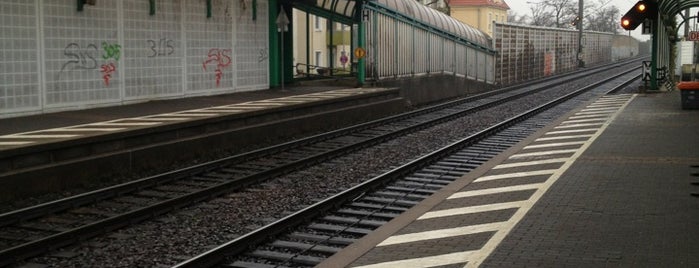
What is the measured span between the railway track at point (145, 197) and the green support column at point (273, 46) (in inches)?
297

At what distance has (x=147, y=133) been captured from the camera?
47.2 feet

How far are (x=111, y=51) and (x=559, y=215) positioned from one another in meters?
12.6

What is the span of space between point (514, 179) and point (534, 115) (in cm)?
1373

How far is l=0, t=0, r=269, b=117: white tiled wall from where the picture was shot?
16.3m

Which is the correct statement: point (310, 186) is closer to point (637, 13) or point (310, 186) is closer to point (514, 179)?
point (514, 179)

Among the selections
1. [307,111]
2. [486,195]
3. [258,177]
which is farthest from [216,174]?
[307,111]

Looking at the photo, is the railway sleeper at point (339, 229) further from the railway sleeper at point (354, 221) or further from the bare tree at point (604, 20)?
the bare tree at point (604, 20)

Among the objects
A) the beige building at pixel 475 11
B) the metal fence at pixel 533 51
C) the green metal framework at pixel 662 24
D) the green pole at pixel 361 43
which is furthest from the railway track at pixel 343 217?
the beige building at pixel 475 11

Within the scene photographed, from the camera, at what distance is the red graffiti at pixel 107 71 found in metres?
18.7

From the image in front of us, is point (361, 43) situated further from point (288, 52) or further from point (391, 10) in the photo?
point (391, 10)

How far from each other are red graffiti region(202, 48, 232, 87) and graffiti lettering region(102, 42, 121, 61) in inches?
142

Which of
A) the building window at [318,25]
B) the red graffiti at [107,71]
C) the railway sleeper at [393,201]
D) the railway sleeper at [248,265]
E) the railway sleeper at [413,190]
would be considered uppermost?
the building window at [318,25]

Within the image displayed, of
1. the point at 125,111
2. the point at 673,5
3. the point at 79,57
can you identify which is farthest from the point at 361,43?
the point at 673,5

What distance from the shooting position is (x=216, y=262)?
8.07 metres
